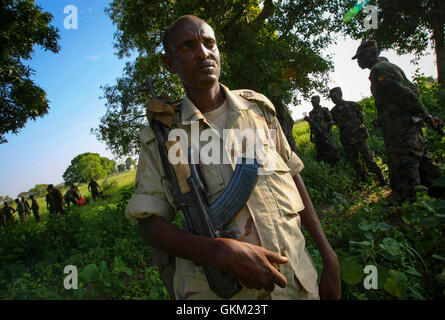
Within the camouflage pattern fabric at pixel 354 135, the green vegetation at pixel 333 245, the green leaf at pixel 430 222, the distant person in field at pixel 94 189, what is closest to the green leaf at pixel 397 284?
the green vegetation at pixel 333 245

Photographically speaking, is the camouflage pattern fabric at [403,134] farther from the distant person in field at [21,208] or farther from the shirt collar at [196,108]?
the distant person in field at [21,208]

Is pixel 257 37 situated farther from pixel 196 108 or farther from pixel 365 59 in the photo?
pixel 196 108

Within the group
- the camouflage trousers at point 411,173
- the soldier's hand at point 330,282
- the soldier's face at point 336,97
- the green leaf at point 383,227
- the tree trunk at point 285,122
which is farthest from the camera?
the tree trunk at point 285,122

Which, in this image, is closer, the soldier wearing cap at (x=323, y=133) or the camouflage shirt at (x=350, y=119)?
the camouflage shirt at (x=350, y=119)

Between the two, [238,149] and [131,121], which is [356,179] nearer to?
[238,149]

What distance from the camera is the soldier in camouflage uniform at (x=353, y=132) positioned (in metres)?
6.34

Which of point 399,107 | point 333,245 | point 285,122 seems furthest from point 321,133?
point 333,245

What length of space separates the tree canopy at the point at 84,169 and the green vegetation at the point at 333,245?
6958 cm

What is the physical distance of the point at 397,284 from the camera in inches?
72.3

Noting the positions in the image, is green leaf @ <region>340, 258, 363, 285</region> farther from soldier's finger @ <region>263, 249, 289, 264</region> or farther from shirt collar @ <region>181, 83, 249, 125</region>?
shirt collar @ <region>181, 83, 249, 125</region>

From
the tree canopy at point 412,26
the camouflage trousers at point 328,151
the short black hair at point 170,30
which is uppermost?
the tree canopy at point 412,26

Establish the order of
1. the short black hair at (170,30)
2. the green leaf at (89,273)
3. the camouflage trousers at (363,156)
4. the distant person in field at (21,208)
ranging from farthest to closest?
the distant person in field at (21,208) < the camouflage trousers at (363,156) < the green leaf at (89,273) < the short black hair at (170,30)
